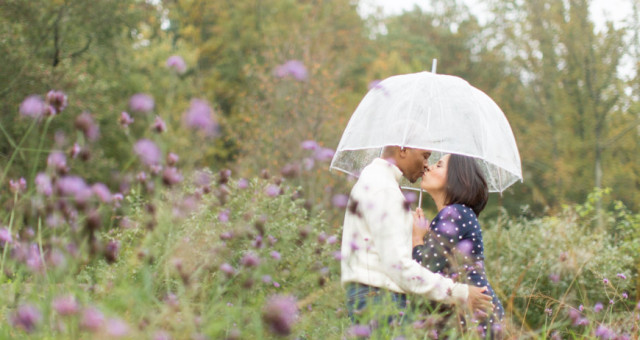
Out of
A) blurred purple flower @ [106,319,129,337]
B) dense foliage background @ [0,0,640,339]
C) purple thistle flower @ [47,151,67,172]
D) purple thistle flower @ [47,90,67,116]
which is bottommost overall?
dense foliage background @ [0,0,640,339]

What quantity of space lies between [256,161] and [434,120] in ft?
39.5

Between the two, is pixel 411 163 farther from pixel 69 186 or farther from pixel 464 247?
pixel 69 186

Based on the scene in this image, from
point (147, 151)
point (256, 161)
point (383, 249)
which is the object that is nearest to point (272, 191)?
point (383, 249)

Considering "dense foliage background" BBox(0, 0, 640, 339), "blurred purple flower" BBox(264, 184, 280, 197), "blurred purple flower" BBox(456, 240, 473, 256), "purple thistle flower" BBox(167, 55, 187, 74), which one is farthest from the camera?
"blurred purple flower" BBox(264, 184, 280, 197)

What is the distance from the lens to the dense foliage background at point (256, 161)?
233 cm

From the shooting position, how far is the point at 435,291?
8.95ft

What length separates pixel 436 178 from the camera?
3.44 metres

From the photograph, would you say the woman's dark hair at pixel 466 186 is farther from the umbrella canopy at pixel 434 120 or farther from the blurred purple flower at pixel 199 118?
the blurred purple flower at pixel 199 118

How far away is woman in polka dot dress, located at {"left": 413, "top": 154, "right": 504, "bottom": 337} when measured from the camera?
3.17 metres

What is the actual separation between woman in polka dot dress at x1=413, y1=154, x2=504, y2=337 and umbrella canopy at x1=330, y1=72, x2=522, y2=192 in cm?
12

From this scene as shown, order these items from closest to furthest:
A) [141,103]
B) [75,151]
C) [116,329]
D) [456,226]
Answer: [116,329] → [141,103] → [75,151] → [456,226]

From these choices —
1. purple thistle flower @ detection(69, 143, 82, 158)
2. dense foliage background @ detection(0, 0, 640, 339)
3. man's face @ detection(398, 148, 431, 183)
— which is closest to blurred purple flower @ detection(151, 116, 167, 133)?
dense foliage background @ detection(0, 0, 640, 339)

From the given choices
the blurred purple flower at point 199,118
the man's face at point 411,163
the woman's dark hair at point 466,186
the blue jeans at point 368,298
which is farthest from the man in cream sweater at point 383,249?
the blurred purple flower at point 199,118

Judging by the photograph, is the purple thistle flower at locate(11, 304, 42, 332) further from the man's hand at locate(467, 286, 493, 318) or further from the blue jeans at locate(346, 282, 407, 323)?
the man's hand at locate(467, 286, 493, 318)
